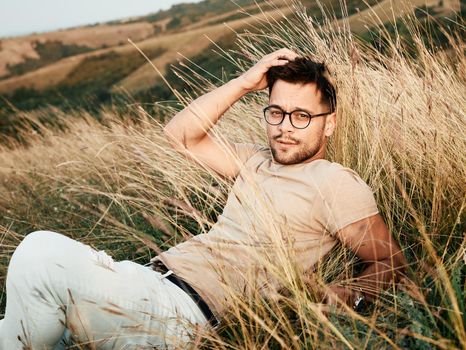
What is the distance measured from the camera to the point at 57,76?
40.5 m

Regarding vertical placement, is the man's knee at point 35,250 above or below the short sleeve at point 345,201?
above

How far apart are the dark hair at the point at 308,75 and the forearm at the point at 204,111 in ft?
1.10

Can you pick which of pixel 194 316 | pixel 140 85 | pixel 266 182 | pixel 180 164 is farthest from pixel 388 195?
pixel 140 85

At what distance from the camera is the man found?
1.90 meters

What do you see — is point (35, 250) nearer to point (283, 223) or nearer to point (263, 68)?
point (283, 223)

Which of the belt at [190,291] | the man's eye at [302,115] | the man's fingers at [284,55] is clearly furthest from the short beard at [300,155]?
the belt at [190,291]

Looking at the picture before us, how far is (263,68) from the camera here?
2.86m

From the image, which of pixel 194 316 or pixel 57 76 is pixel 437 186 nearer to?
pixel 194 316

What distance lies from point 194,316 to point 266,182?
2.60ft

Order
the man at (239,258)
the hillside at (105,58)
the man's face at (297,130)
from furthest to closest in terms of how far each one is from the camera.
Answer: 1. the hillside at (105,58)
2. the man's face at (297,130)
3. the man at (239,258)

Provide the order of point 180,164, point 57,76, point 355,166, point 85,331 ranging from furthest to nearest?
point 57,76 → point 180,164 → point 355,166 → point 85,331

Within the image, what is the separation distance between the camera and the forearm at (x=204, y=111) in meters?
2.98

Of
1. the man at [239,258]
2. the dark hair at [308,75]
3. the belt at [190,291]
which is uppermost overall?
the dark hair at [308,75]

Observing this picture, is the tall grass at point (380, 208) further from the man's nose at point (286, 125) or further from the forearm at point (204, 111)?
the man's nose at point (286, 125)
